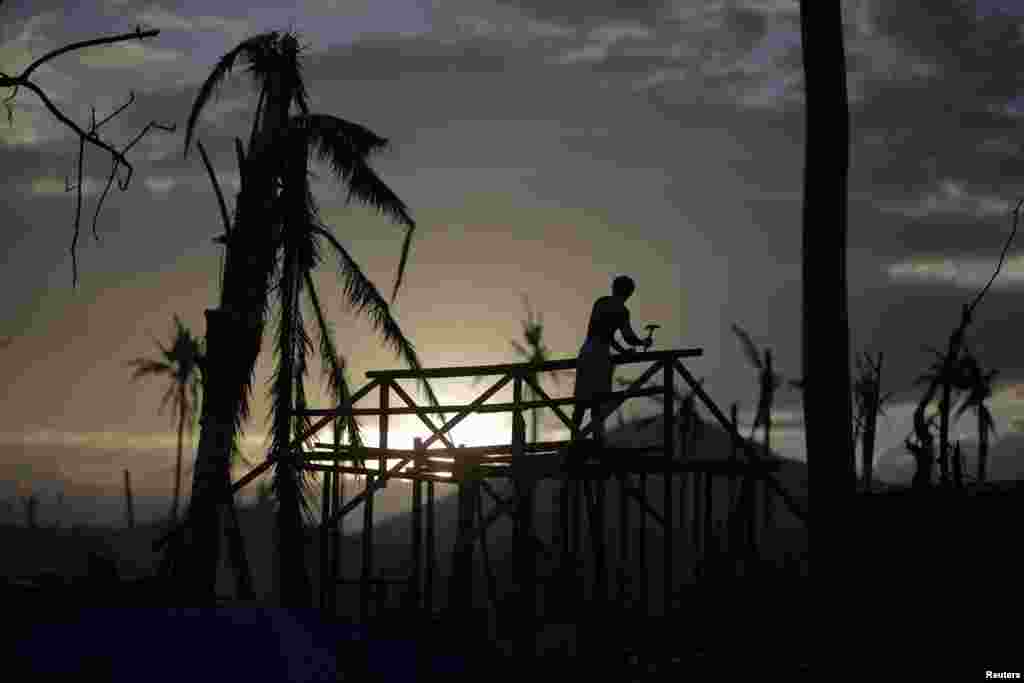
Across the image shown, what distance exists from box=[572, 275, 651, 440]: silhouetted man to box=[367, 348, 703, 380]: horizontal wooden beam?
182 mm

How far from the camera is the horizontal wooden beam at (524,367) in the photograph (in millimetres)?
14664

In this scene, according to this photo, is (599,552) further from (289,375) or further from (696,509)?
(289,375)

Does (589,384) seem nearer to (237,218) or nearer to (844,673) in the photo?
(844,673)

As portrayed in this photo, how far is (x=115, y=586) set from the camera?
45.5ft

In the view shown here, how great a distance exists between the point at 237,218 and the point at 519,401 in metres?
8.02

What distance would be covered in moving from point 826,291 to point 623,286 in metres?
3.87

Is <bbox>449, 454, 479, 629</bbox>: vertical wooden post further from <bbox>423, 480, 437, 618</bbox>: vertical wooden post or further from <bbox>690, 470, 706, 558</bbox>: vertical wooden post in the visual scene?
<bbox>690, 470, 706, 558</bbox>: vertical wooden post

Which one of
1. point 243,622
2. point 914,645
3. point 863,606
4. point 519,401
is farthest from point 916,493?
point 243,622

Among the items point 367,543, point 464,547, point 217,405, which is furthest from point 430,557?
point 464,547

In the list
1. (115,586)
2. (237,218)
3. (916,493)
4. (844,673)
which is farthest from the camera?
(237,218)

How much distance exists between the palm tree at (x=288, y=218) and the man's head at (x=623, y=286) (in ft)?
23.3

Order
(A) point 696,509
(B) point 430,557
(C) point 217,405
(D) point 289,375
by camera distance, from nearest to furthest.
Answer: (B) point 430,557 < (A) point 696,509 < (C) point 217,405 < (D) point 289,375

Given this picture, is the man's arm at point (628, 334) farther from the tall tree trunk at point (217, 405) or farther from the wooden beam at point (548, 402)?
the tall tree trunk at point (217, 405)

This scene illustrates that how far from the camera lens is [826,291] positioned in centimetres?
1096
